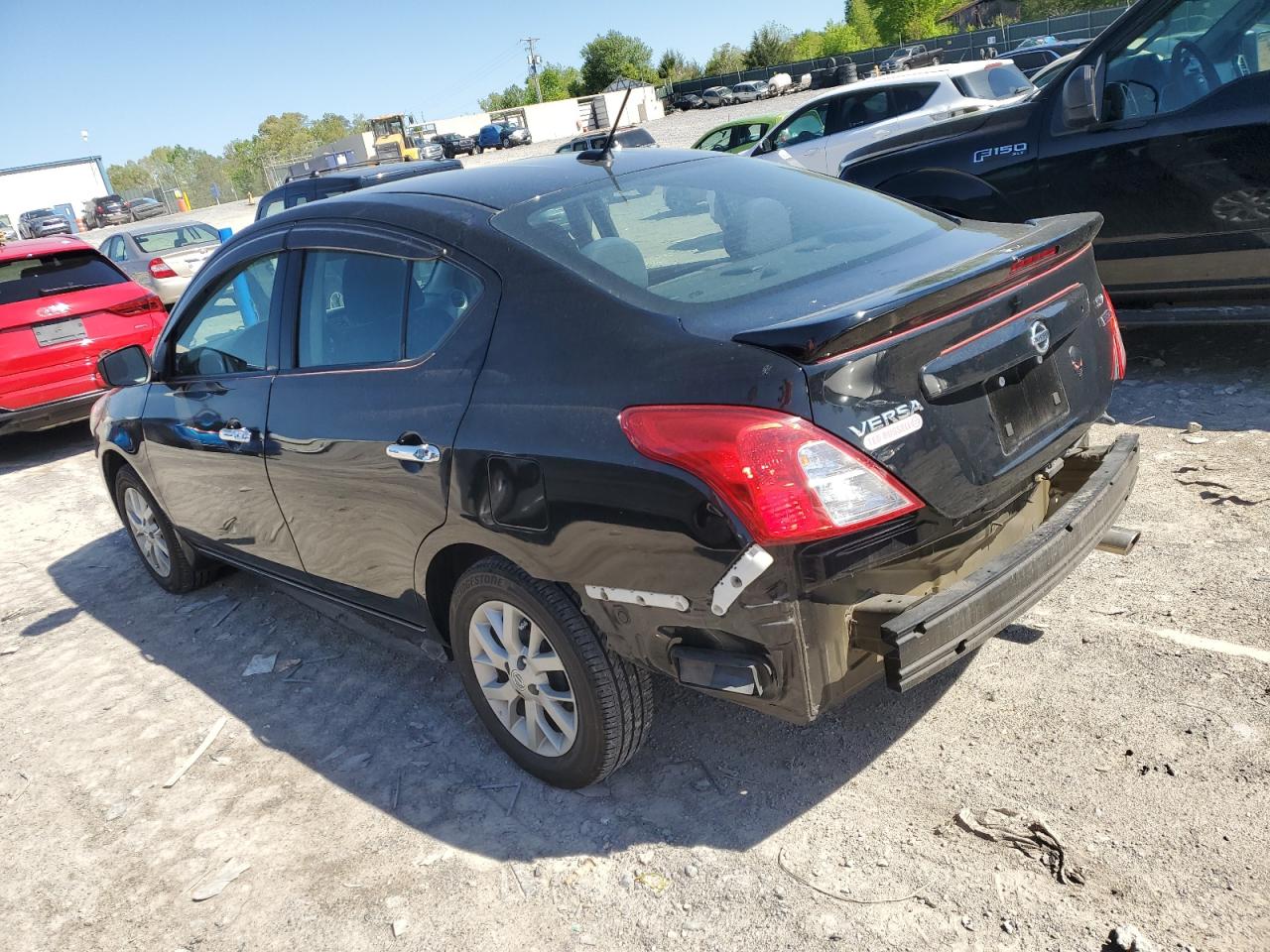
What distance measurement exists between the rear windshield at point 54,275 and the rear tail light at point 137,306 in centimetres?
26

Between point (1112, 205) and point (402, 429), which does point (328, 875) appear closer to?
point (402, 429)

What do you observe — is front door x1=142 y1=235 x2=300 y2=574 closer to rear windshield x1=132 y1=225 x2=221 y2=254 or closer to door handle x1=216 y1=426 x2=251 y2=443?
door handle x1=216 y1=426 x2=251 y2=443

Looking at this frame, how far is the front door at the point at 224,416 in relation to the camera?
389cm

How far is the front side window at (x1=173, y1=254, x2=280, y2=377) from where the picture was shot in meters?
3.91

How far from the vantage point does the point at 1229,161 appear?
505 cm

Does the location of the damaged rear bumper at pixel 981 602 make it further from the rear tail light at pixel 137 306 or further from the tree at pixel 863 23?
the tree at pixel 863 23

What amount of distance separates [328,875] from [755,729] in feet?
4.50

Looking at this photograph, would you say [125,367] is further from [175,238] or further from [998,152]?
[175,238]

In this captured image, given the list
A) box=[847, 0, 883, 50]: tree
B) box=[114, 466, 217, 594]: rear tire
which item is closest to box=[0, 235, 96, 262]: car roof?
box=[114, 466, 217, 594]: rear tire

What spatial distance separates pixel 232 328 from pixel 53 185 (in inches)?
3844

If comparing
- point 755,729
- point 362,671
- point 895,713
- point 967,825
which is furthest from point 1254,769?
point 362,671

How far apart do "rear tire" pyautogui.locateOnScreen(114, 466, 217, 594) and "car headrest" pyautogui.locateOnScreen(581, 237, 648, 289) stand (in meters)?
3.15

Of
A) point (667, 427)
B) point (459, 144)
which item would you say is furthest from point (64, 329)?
point (459, 144)

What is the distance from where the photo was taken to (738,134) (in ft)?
59.5
